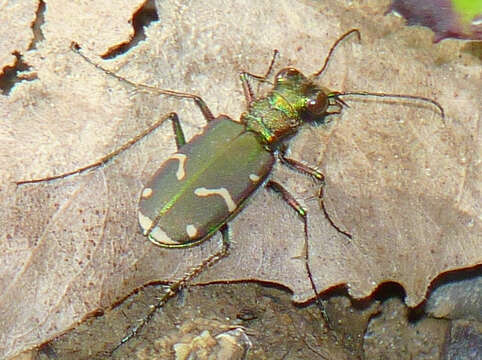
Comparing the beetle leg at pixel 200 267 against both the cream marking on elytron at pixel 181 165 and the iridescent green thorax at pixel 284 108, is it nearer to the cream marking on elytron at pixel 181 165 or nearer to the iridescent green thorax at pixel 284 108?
the cream marking on elytron at pixel 181 165

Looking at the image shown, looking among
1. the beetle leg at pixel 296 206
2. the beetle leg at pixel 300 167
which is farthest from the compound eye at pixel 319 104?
the beetle leg at pixel 296 206

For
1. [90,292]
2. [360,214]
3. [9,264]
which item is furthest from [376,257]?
[9,264]

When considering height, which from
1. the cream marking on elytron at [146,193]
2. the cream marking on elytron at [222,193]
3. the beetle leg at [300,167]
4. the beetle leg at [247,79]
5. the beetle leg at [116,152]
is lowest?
the cream marking on elytron at [222,193]

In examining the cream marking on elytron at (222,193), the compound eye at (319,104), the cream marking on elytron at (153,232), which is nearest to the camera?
the cream marking on elytron at (153,232)

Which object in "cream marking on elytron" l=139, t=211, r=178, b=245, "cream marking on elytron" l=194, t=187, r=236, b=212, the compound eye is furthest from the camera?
the compound eye

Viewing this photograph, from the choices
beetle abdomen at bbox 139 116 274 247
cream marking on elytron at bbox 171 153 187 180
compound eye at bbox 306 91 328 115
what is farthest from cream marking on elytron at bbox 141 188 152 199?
compound eye at bbox 306 91 328 115

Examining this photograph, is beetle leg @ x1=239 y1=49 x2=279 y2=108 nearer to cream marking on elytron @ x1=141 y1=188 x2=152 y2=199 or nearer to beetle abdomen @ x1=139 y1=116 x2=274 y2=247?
beetle abdomen @ x1=139 y1=116 x2=274 y2=247

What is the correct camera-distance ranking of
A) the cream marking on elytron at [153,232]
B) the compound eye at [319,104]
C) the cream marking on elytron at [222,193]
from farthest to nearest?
the compound eye at [319,104] → the cream marking on elytron at [222,193] → the cream marking on elytron at [153,232]

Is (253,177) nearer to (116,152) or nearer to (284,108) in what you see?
(284,108)

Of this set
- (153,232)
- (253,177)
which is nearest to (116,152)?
(153,232)
